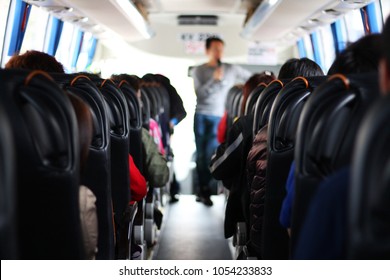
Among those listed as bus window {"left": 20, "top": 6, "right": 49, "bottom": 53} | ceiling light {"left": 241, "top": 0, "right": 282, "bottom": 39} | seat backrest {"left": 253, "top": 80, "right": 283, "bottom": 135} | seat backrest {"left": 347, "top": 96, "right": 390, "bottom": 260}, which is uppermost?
bus window {"left": 20, "top": 6, "right": 49, "bottom": 53}

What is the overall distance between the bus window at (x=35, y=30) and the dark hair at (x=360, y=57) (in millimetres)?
4748

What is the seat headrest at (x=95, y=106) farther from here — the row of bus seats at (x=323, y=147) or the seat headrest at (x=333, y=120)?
the seat headrest at (x=333, y=120)

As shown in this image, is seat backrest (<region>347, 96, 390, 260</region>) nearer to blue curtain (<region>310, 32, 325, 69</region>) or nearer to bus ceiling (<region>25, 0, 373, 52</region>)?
bus ceiling (<region>25, 0, 373, 52</region>)

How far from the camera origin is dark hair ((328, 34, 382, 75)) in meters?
1.74

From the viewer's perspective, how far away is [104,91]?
2.91 meters

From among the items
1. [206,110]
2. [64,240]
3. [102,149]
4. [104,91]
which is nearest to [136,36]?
[206,110]

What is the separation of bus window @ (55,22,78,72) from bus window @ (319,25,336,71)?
3558 mm

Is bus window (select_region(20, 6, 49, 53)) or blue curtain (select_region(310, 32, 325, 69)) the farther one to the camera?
blue curtain (select_region(310, 32, 325, 69))

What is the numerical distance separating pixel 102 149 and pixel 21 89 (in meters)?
0.90

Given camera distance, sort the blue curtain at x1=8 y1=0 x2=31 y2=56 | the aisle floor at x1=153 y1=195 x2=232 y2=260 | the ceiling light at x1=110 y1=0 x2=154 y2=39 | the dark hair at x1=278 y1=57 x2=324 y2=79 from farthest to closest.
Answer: the ceiling light at x1=110 y1=0 x2=154 y2=39 < the blue curtain at x1=8 y1=0 x2=31 y2=56 < the aisle floor at x1=153 y1=195 x2=232 y2=260 < the dark hair at x1=278 y1=57 x2=324 y2=79

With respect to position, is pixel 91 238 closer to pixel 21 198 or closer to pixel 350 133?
pixel 21 198

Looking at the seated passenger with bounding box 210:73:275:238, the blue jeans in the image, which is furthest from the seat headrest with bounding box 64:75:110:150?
the blue jeans

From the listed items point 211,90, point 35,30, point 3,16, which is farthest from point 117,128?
point 211,90

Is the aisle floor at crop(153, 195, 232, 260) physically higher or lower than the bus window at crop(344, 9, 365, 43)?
lower
